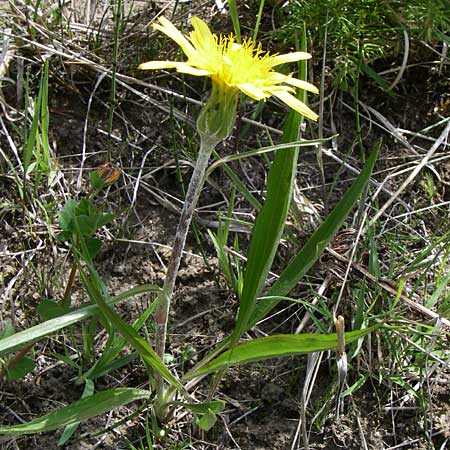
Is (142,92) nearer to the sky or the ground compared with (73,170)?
nearer to the sky

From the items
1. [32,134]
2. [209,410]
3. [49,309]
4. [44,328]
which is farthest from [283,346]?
[32,134]

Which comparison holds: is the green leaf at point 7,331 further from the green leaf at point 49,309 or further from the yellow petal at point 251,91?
the yellow petal at point 251,91

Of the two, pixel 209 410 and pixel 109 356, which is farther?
pixel 109 356

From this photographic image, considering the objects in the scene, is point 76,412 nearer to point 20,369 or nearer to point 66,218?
point 20,369

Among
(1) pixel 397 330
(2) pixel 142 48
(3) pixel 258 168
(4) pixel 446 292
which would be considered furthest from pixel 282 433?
(2) pixel 142 48

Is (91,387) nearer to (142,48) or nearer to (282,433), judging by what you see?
(282,433)

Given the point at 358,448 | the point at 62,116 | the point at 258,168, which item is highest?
the point at 62,116
